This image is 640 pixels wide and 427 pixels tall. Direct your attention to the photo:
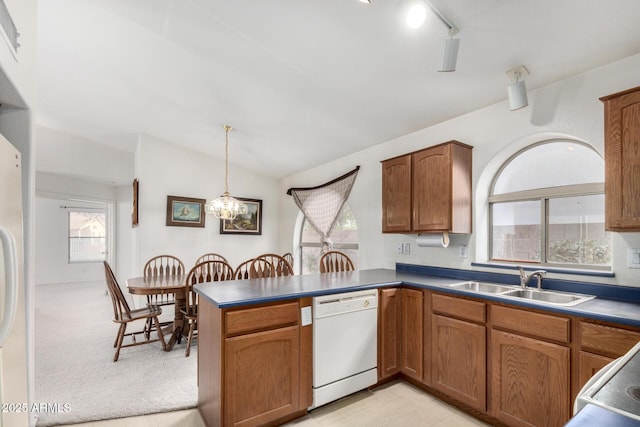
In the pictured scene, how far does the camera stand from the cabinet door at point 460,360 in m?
2.05

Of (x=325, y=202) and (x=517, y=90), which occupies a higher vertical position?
(x=517, y=90)

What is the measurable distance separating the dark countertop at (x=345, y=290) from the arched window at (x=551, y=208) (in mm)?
468

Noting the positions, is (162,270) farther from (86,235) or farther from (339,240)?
(86,235)

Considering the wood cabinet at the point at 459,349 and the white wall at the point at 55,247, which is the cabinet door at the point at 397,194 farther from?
the white wall at the point at 55,247

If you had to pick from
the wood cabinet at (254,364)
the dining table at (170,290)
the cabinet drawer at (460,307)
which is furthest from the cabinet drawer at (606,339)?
the dining table at (170,290)

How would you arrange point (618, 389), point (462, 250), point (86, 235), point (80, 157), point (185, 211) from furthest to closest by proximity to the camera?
point (86, 235), point (80, 157), point (185, 211), point (462, 250), point (618, 389)

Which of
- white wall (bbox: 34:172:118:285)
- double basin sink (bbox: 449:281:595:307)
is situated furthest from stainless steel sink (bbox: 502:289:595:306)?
white wall (bbox: 34:172:118:285)

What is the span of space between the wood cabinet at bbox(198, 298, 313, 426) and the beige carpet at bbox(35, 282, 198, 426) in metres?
0.56

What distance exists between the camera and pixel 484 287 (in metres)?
2.55

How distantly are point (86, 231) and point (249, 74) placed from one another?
792 cm

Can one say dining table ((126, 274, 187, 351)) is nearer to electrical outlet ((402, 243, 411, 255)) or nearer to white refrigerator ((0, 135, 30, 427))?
white refrigerator ((0, 135, 30, 427))

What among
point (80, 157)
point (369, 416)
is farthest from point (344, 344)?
point (80, 157)

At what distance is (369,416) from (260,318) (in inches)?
42.5

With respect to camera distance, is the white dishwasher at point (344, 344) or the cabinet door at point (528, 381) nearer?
the cabinet door at point (528, 381)
